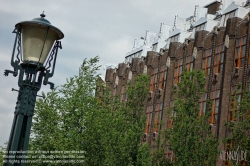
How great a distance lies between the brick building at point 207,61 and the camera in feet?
123

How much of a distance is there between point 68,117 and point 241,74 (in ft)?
49.5

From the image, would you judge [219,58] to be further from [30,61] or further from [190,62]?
[30,61]

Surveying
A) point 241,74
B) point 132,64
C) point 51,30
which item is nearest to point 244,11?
point 241,74

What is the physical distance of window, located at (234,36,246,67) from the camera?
37.3 m

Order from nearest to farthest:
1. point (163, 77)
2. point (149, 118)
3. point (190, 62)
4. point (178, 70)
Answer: point (190, 62) → point (178, 70) → point (163, 77) → point (149, 118)

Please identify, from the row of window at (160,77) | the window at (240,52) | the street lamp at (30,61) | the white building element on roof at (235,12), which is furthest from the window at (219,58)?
the street lamp at (30,61)

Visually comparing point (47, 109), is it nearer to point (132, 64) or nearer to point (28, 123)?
point (28, 123)

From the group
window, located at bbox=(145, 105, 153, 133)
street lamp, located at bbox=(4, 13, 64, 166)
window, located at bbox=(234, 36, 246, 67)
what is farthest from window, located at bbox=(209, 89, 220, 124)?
street lamp, located at bbox=(4, 13, 64, 166)

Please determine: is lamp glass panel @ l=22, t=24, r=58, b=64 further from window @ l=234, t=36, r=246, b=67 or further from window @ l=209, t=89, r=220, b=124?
window @ l=209, t=89, r=220, b=124

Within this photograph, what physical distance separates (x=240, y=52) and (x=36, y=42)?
105 ft

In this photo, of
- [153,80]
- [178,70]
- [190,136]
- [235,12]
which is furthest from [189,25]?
[190,136]

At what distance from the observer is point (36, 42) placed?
293 inches

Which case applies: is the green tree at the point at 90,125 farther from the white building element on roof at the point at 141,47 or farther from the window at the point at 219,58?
A: the white building element on roof at the point at 141,47

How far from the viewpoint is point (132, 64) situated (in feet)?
188
